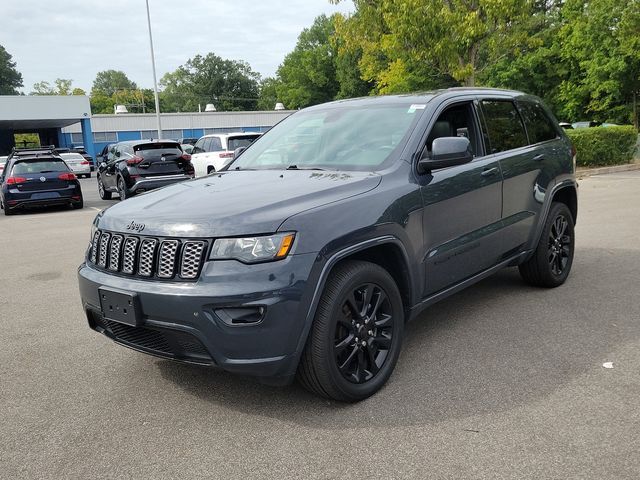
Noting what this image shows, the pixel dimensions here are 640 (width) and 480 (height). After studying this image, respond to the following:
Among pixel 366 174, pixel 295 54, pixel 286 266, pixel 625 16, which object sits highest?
pixel 295 54

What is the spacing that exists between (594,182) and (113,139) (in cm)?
4436

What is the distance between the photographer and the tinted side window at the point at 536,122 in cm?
514

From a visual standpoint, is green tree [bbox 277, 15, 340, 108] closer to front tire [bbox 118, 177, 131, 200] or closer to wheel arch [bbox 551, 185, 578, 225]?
front tire [bbox 118, 177, 131, 200]

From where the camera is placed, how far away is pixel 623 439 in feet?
9.22

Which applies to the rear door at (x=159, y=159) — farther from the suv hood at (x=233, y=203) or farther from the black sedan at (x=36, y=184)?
the suv hood at (x=233, y=203)

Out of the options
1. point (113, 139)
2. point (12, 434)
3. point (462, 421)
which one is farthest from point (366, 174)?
point (113, 139)

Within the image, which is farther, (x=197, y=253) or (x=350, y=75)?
(x=350, y=75)

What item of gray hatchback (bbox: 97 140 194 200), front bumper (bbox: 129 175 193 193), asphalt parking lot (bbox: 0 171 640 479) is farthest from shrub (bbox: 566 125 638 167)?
asphalt parking lot (bbox: 0 171 640 479)

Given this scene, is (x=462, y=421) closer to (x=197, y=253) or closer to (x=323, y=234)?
(x=323, y=234)

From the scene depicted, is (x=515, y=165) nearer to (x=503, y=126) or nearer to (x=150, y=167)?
(x=503, y=126)

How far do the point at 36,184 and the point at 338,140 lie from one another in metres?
12.1

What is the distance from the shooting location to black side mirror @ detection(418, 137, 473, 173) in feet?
11.8

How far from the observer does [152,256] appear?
3.05 m

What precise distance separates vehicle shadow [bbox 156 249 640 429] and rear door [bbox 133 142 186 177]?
10.8 m
